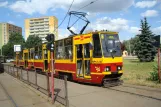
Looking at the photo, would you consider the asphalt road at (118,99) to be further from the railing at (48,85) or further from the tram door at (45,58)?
the tram door at (45,58)

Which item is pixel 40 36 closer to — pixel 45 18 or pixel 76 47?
pixel 45 18

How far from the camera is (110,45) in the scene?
547 inches

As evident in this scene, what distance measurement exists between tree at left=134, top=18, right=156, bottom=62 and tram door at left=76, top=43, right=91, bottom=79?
2754 centimetres

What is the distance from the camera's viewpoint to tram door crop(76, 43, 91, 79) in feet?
47.5

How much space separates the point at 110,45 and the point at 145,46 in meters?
28.8

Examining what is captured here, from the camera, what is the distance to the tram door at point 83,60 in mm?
14492

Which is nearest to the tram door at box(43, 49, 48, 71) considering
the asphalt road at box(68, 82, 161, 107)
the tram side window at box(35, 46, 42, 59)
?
the tram side window at box(35, 46, 42, 59)

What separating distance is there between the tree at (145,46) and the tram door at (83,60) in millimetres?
27545

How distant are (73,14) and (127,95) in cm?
1132

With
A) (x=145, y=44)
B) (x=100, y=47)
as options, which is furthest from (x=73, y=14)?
(x=145, y=44)

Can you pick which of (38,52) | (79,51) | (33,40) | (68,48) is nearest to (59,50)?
(68,48)

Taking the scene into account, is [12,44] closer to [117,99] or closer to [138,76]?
[138,76]

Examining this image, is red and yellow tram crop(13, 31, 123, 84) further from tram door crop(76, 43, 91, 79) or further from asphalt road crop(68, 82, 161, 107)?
asphalt road crop(68, 82, 161, 107)

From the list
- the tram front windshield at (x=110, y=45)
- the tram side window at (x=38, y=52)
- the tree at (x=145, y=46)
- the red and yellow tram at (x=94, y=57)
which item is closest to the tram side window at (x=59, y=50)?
the red and yellow tram at (x=94, y=57)
